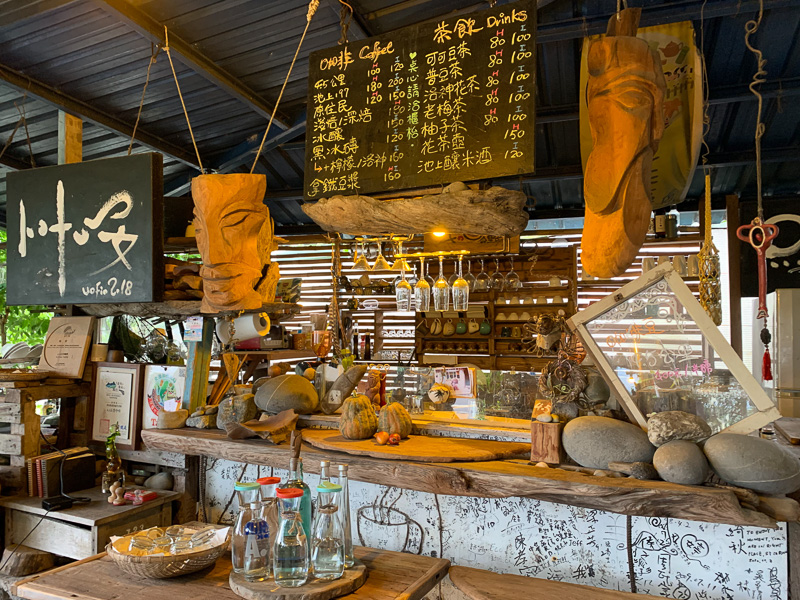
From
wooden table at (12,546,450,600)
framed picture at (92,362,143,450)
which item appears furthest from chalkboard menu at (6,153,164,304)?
wooden table at (12,546,450,600)

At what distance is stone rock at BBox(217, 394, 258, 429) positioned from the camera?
9.98ft

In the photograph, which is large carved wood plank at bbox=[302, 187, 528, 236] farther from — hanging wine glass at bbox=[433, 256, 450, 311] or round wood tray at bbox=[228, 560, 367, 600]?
hanging wine glass at bbox=[433, 256, 450, 311]

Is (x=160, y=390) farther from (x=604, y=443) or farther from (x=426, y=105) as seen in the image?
(x=604, y=443)

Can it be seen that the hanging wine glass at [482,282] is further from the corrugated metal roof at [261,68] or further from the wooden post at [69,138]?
the wooden post at [69,138]

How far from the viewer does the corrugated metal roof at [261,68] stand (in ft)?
12.4

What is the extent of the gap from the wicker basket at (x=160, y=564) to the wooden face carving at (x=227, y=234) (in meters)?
1.13

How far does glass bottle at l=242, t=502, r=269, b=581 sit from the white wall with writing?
2.92 ft

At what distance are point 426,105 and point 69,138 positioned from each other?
10.8ft

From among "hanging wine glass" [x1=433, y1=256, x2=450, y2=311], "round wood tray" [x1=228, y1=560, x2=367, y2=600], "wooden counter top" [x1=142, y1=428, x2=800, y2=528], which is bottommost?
"round wood tray" [x1=228, y1=560, x2=367, y2=600]

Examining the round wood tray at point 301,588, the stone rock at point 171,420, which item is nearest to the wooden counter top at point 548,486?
the round wood tray at point 301,588

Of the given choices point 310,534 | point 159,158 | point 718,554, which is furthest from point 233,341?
point 718,554

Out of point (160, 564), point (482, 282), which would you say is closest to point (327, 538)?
point (160, 564)

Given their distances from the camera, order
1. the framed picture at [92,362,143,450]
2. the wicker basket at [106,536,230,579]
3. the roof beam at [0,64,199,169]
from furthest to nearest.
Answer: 1. the roof beam at [0,64,199,169]
2. the framed picture at [92,362,143,450]
3. the wicker basket at [106,536,230,579]

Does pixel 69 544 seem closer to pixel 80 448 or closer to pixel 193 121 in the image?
pixel 80 448
